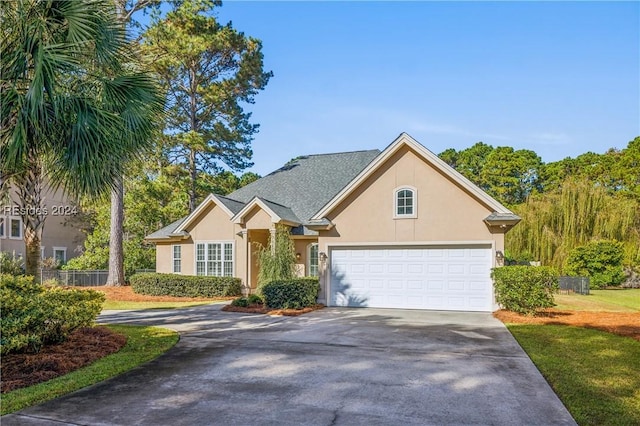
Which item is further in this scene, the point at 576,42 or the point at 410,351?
the point at 576,42

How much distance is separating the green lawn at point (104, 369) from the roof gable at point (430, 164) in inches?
298

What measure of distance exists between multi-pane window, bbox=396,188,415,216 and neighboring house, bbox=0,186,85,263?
2026cm

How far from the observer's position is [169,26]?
24.5 metres

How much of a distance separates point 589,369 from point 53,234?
1318 inches

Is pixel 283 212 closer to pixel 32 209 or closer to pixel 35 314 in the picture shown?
pixel 32 209

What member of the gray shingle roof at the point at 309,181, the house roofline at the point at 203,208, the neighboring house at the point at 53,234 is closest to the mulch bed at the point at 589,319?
the gray shingle roof at the point at 309,181

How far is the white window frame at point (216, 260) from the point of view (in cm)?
1962

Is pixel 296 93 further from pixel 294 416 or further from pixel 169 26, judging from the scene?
pixel 294 416

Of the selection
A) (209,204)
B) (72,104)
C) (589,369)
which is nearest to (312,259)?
(209,204)

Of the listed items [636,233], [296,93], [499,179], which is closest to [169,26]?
[296,93]

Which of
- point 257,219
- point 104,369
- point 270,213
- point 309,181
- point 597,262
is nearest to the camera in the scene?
point 104,369

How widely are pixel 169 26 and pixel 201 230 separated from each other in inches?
507

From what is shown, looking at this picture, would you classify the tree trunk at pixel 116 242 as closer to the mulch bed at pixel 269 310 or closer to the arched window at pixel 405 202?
the mulch bed at pixel 269 310

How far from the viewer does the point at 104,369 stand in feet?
22.7
